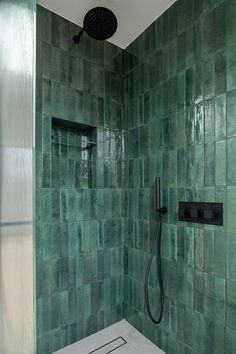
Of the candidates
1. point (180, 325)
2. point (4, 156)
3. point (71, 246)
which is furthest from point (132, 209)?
point (4, 156)

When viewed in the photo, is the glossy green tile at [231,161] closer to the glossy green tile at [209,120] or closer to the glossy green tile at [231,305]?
the glossy green tile at [209,120]

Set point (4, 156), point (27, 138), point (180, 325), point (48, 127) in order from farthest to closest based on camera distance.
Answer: point (48, 127), point (180, 325), point (4, 156), point (27, 138)

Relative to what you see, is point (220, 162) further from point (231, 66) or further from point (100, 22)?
point (100, 22)

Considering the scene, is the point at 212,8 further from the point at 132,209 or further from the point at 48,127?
the point at 132,209

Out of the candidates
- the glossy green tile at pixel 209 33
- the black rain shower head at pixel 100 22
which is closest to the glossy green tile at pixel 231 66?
the glossy green tile at pixel 209 33

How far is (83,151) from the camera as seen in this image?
1.75 metres

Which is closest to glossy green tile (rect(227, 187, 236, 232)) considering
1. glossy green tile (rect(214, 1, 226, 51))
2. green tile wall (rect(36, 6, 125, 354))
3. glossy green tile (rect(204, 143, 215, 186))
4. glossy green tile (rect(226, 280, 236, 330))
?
glossy green tile (rect(204, 143, 215, 186))

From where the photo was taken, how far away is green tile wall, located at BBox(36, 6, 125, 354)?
1464 millimetres

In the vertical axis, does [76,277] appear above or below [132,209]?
below

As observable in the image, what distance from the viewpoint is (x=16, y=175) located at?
652 mm

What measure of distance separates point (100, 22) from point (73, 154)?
91 cm

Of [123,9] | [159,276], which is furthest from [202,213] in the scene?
[123,9]

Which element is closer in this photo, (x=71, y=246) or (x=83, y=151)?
(x=71, y=246)

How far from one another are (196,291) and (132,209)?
74 cm
